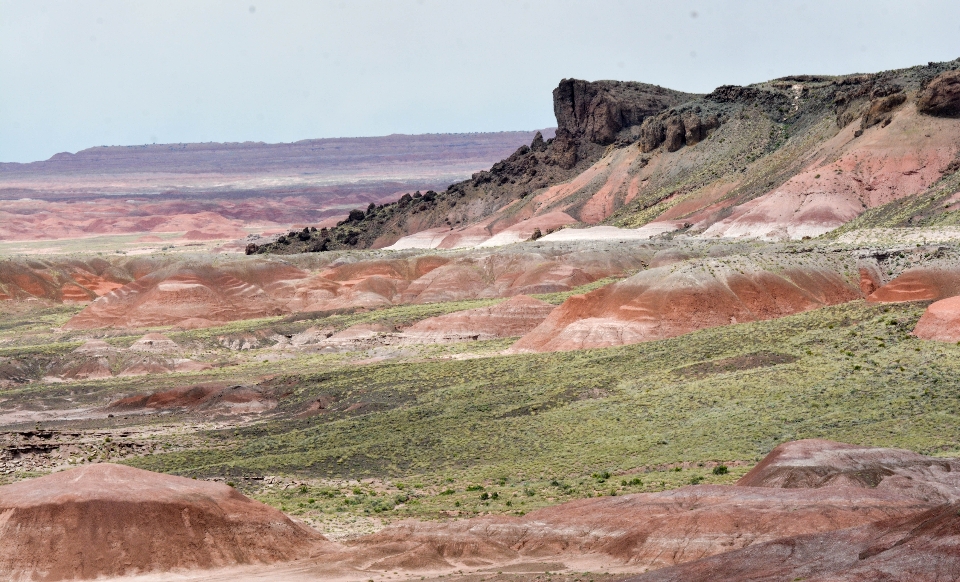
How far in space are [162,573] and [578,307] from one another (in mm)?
51419

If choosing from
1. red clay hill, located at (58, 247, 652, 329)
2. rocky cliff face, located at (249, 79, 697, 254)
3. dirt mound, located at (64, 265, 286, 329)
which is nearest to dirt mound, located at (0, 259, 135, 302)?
dirt mound, located at (64, 265, 286, 329)

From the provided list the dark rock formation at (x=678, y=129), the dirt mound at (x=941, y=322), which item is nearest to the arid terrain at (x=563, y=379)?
the dirt mound at (x=941, y=322)

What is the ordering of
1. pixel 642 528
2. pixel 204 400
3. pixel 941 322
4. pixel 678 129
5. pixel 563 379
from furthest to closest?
1. pixel 678 129
2. pixel 204 400
3. pixel 563 379
4. pixel 941 322
5. pixel 642 528

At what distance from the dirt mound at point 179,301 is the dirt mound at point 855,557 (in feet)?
299

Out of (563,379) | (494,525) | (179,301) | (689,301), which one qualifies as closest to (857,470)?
(494,525)

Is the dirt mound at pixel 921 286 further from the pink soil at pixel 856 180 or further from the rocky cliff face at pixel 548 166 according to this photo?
the rocky cliff face at pixel 548 166

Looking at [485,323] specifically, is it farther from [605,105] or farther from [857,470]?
[605,105]

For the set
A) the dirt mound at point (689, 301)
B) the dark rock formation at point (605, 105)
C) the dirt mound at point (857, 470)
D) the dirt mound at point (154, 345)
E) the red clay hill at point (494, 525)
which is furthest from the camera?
the dark rock formation at point (605, 105)

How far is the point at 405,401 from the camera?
66.0m

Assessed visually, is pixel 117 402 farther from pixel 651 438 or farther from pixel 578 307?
pixel 651 438

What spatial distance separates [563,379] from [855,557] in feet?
143

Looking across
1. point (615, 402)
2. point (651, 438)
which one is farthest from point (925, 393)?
point (615, 402)

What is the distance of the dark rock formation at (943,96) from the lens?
117062 millimetres

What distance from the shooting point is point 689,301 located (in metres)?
75.5
